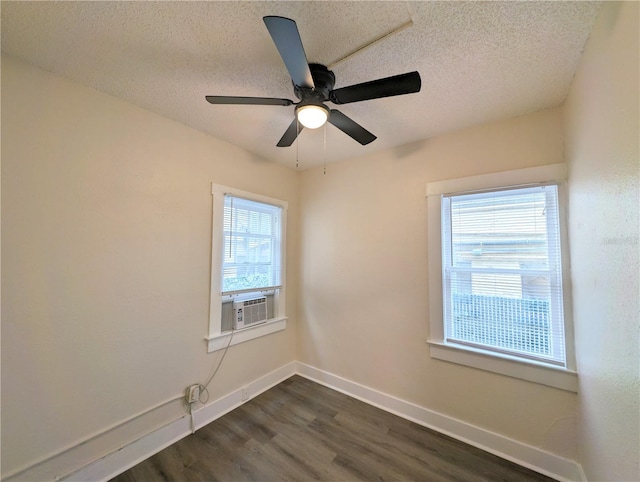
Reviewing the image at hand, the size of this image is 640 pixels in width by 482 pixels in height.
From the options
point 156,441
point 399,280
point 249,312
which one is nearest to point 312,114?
point 399,280

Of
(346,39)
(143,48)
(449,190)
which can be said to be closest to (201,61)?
(143,48)

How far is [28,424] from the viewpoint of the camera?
54.5 inches

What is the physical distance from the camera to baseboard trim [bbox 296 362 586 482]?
5.33ft

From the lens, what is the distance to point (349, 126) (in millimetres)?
1635

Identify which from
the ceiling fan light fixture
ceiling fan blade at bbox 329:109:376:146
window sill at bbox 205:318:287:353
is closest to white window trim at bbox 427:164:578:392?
ceiling fan blade at bbox 329:109:376:146

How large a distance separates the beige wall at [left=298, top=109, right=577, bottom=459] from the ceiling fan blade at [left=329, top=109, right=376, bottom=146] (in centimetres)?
87

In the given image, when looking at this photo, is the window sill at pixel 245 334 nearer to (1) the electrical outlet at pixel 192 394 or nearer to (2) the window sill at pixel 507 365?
(1) the electrical outlet at pixel 192 394

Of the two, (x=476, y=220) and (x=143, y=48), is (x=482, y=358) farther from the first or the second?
(x=143, y=48)

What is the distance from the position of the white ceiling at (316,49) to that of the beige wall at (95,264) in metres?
0.32

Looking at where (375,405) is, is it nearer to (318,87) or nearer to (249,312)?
(249,312)

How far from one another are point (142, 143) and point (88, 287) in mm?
1114

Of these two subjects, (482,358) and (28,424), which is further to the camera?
(482,358)

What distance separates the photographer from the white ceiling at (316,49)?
112 cm

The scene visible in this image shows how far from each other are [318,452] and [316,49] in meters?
Result: 2.72
